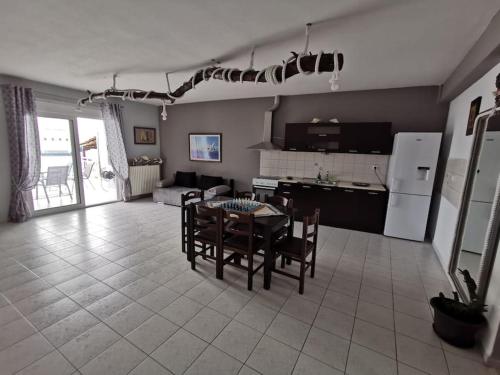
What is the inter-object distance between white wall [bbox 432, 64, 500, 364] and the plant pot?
7cm

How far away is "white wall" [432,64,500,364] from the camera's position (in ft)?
5.31

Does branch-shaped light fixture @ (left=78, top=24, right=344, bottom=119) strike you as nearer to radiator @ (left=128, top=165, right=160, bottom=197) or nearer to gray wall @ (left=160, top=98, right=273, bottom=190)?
gray wall @ (left=160, top=98, right=273, bottom=190)

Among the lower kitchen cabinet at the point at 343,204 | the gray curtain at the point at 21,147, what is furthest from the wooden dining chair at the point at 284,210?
the gray curtain at the point at 21,147

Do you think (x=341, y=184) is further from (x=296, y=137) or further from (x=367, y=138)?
(x=296, y=137)

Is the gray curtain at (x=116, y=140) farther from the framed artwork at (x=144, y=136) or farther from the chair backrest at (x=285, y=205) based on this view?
the chair backrest at (x=285, y=205)

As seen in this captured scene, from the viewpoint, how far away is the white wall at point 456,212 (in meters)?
1.62

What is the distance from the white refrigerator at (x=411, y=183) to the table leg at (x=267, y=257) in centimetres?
257

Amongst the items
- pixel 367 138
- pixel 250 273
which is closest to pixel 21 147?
pixel 250 273

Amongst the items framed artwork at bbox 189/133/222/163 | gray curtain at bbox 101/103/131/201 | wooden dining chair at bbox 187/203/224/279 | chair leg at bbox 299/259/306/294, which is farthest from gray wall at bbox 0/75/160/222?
chair leg at bbox 299/259/306/294

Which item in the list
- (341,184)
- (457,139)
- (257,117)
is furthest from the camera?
(257,117)

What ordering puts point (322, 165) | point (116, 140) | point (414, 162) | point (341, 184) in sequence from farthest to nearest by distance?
point (116, 140), point (322, 165), point (341, 184), point (414, 162)

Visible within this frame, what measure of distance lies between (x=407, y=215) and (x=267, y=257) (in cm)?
277

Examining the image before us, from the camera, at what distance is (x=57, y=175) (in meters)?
4.84

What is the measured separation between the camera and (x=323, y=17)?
A: 77.7 inches
